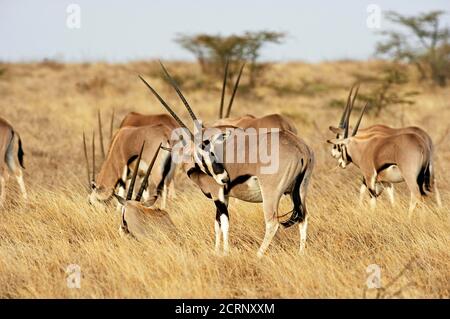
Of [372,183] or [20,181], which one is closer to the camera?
[372,183]

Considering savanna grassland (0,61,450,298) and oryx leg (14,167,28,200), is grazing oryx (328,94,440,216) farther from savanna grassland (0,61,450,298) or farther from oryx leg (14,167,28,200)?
oryx leg (14,167,28,200)

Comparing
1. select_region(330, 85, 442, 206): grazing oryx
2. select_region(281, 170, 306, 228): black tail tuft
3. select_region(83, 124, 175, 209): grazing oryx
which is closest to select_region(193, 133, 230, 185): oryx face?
select_region(281, 170, 306, 228): black tail tuft

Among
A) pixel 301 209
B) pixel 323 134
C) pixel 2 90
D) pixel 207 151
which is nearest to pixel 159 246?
pixel 207 151

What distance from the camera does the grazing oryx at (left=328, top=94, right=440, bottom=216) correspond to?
A: 7.48 meters

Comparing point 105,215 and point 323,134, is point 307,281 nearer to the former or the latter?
point 105,215

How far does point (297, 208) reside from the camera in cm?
604

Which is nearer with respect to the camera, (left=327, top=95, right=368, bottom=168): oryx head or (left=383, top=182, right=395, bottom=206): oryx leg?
(left=383, top=182, right=395, bottom=206): oryx leg

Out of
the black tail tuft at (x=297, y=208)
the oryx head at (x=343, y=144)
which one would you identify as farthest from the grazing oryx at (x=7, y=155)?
the black tail tuft at (x=297, y=208)

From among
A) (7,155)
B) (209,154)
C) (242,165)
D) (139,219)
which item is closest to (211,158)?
(209,154)

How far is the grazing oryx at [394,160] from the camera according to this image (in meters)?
7.48

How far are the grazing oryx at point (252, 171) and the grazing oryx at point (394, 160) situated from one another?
1.78m

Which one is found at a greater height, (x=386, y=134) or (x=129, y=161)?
(x=386, y=134)

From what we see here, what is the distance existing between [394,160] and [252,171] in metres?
2.50

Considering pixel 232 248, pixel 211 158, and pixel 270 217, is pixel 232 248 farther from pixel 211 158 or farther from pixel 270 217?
pixel 211 158
